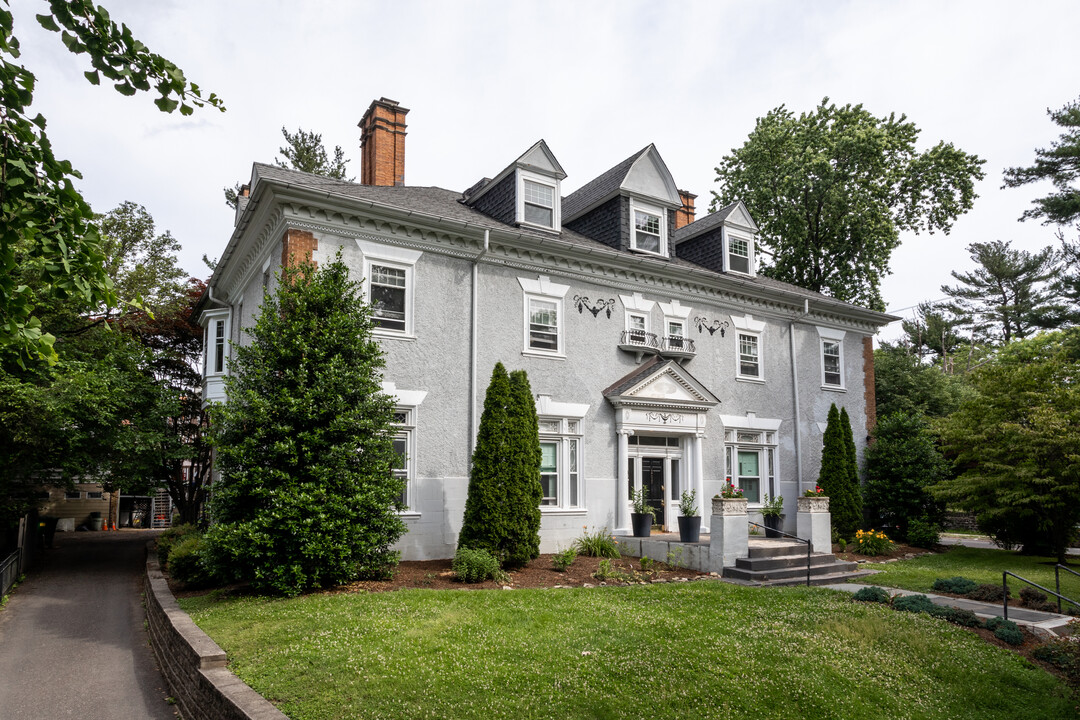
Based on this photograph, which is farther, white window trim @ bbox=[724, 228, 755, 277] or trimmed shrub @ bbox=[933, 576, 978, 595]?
white window trim @ bbox=[724, 228, 755, 277]

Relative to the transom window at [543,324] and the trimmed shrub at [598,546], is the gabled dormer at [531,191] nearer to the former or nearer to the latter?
the transom window at [543,324]

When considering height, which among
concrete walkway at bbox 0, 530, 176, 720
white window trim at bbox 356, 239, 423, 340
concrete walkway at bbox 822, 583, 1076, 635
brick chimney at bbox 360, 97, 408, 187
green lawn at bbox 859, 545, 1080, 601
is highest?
brick chimney at bbox 360, 97, 408, 187

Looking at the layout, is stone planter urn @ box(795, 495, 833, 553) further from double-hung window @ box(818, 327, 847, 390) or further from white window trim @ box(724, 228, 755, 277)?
white window trim @ box(724, 228, 755, 277)

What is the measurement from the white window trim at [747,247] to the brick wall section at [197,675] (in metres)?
16.2

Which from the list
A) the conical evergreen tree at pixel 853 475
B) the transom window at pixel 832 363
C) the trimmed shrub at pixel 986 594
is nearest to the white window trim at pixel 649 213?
the transom window at pixel 832 363

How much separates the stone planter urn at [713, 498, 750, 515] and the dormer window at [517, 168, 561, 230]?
7.51 meters

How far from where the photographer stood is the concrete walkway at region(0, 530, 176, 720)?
7.72 meters

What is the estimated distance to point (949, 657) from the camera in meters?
8.16

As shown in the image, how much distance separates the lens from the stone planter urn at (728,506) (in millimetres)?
13867

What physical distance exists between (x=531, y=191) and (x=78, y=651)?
41.1 feet

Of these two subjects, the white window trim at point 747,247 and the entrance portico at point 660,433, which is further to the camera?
the white window trim at point 747,247

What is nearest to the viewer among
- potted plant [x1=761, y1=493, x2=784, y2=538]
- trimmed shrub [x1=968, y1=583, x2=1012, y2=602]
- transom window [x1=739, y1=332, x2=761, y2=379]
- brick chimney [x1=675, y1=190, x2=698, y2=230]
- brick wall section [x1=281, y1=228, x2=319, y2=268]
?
trimmed shrub [x1=968, y1=583, x2=1012, y2=602]

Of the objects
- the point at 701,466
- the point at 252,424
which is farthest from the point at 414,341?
the point at 701,466

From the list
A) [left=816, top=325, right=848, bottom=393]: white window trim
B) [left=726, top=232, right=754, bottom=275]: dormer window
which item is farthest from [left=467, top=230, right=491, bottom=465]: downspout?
[left=816, top=325, right=848, bottom=393]: white window trim
